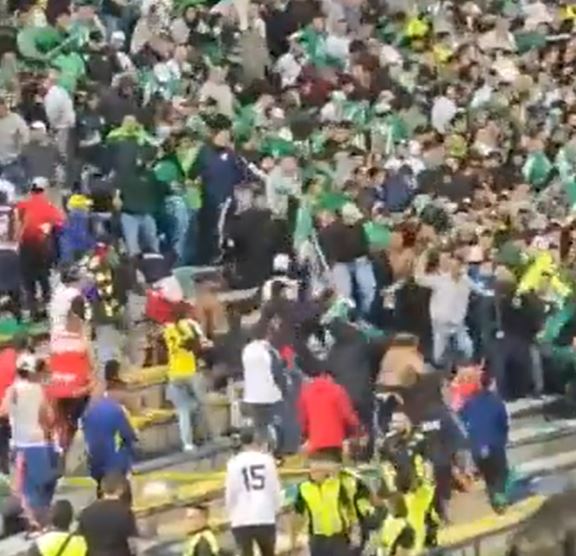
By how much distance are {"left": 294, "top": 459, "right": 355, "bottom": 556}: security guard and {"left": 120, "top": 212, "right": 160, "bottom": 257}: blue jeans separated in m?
5.25

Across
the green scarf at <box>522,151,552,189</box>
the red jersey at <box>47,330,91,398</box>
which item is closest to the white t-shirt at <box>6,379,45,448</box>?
the red jersey at <box>47,330,91,398</box>

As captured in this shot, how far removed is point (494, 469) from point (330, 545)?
3.38 meters

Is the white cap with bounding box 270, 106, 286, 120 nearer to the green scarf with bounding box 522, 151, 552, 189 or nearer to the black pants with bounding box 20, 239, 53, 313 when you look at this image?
the green scarf with bounding box 522, 151, 552, 189

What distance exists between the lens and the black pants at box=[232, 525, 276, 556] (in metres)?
12.3

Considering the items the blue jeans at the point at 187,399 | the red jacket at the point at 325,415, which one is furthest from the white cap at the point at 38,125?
the red jacket at the point at 325,415

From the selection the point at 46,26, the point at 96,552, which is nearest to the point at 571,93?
the point at 46,26

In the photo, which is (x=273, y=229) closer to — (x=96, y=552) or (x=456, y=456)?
(x=456, y=456)

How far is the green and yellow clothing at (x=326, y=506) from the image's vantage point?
12.0 m

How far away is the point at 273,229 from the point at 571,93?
27.3 feet

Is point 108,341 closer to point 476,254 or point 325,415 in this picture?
point 325,415

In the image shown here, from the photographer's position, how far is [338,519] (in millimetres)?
12031

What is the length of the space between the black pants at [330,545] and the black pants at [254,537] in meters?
0.33

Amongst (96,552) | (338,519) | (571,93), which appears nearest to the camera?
(96,552)

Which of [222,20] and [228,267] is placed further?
[222,20]
